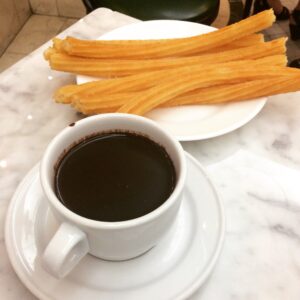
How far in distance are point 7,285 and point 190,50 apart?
0.43m

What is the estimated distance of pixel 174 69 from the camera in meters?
0.59

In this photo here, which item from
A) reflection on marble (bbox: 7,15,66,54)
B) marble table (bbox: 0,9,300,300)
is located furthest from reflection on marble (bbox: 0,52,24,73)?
marble table (bbox: 0,9,300,300)

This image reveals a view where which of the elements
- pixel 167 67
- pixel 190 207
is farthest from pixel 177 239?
pixel 167 67

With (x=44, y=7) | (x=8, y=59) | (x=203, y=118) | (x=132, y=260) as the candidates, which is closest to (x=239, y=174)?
(x=203, y=118)

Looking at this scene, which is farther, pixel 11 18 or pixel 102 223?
pixel 11 18

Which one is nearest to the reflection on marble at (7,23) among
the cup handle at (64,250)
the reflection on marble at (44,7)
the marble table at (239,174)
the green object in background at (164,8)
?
the reflection on marble at (44,7)

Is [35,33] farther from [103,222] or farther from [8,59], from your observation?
[103,222]

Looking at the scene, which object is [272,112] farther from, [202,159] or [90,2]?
[90,2]

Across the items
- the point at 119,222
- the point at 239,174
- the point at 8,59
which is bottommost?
the point at 8,59

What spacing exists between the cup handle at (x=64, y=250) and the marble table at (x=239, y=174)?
102 millimetres

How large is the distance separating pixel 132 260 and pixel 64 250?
4.1 inches

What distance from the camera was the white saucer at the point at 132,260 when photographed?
0.37 meters

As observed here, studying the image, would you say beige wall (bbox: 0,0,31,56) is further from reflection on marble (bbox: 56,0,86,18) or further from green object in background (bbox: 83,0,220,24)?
green object in background (bbox: 83,0,220,24)

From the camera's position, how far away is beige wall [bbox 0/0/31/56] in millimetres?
1489
